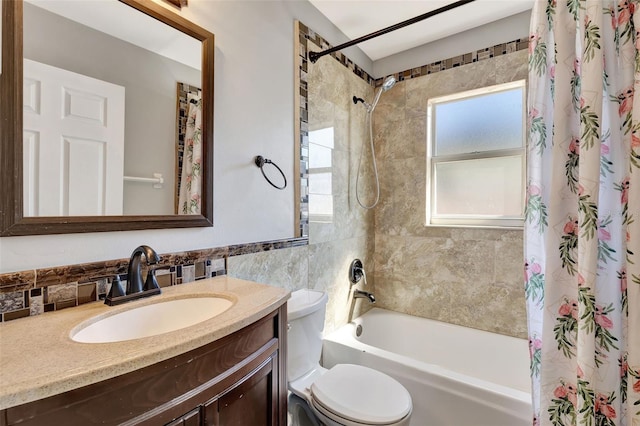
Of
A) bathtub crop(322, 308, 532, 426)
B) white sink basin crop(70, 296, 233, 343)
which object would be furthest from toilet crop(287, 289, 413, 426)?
white sink basin crop(70, 296, 233, 343)

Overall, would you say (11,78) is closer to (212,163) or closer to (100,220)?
(100,220)

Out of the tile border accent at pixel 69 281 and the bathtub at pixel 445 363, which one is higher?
the tile border accent at pixel 69 281

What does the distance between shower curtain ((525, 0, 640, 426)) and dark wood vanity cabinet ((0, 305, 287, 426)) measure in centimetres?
96

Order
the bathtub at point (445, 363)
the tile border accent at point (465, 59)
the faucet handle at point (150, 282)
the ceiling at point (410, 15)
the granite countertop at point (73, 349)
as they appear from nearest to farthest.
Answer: the granite countertop at point (73, 349)
the faucet handle at point (150, 282)
the bathtub at point (445, 363)
the ceiling at point (410, 15)
the tile border accent at point (465, 59)

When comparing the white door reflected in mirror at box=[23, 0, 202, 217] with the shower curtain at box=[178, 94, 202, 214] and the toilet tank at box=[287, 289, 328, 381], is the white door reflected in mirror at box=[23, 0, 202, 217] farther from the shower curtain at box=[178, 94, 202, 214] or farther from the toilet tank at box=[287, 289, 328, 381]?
the toilet tank at box=[287, 289, 328, 381]

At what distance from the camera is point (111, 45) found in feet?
3.45

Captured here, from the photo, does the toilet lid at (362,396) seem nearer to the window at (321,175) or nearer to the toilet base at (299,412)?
the toilet base at (299,412)

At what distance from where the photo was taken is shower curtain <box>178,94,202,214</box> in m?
1.25

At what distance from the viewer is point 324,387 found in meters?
1.38

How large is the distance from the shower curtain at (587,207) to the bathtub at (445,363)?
370 mm

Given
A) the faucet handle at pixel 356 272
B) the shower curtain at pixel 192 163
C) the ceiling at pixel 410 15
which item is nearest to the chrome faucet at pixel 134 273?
the shower curtain at pixel 192 163

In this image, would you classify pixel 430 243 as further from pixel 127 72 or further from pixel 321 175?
pixel 127 72

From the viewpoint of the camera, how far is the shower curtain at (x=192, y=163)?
4.09 ft

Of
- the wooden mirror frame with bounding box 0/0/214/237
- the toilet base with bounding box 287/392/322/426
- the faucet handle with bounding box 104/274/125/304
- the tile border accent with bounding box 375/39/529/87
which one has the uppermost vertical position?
the tile border accent with bounding box 375/39/529/87
